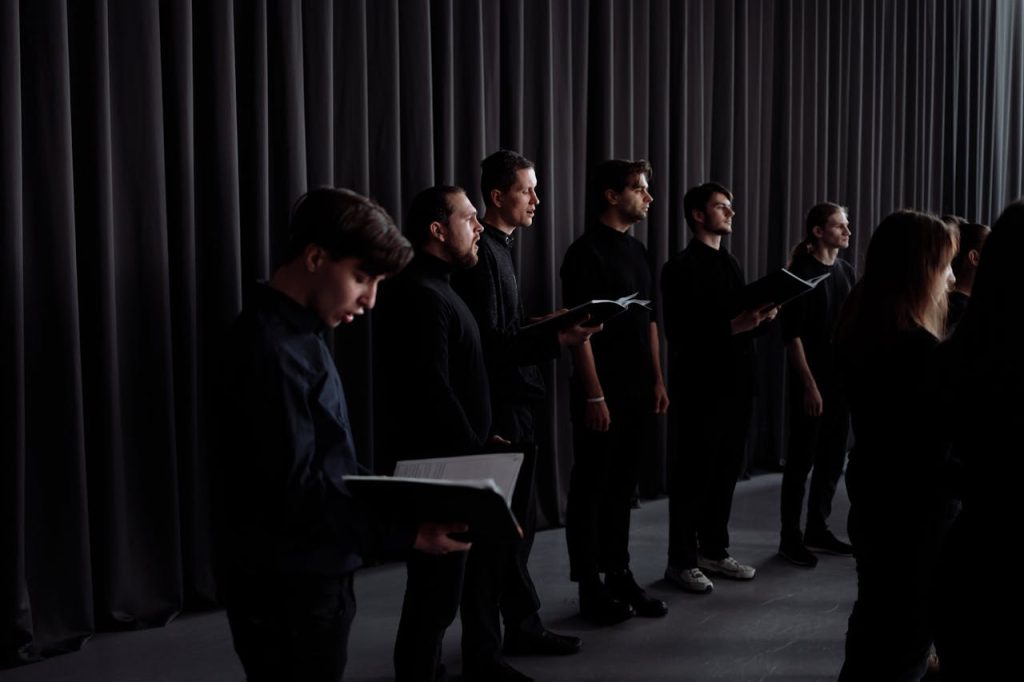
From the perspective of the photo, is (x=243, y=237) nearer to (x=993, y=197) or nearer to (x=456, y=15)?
(x=456, y=15)

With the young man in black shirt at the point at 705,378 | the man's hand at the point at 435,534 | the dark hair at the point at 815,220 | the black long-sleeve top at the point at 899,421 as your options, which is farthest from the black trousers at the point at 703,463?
the man's hand at the point at 435,534

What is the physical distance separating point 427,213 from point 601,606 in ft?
4.52

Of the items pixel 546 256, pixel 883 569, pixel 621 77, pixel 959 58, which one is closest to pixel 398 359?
pixel 883 569

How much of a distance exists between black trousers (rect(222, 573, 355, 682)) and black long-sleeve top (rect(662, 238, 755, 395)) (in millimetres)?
2177

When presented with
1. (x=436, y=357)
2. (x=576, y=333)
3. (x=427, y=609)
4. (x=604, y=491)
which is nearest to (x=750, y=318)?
(x=604, y=491)

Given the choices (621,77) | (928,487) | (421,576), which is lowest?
(421,576)

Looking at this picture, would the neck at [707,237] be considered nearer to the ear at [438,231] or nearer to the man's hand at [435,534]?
the ear at [438,231]

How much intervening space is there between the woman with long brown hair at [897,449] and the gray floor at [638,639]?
2.69 ft

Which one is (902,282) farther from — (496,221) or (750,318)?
(750,318)

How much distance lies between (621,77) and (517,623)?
8.94ft

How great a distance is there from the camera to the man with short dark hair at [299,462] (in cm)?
153

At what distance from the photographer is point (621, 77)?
4746mm

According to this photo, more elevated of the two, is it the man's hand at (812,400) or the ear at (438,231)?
the ear at (438,231)

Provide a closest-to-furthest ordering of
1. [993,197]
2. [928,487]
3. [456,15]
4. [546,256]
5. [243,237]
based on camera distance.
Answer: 1. [928,487]
2. [243,237]
3. [456,15]
4. [546,256]
5. [993,197]
